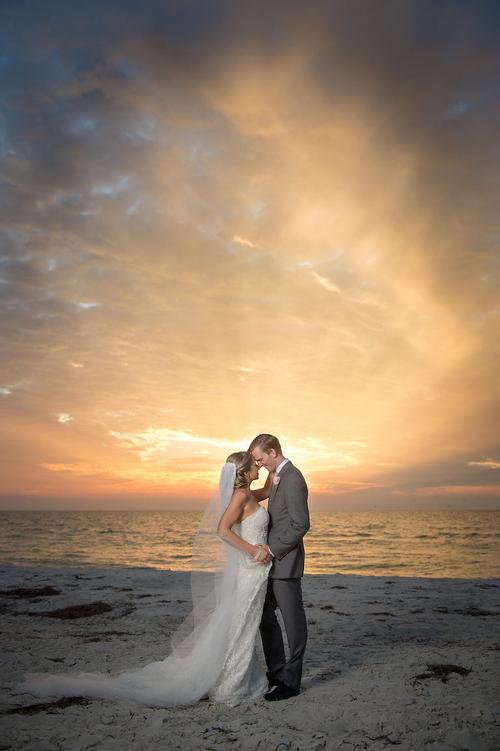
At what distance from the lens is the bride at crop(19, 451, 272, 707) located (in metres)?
5.61

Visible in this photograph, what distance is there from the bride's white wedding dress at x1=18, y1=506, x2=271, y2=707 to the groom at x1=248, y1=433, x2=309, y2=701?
138mm

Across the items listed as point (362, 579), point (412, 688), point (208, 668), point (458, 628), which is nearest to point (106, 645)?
point (208, 668)

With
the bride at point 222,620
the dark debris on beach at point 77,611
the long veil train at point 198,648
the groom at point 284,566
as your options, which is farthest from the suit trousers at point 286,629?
the dark debris on beach at point 77,611

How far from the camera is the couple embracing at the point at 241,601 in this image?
5.61 meters

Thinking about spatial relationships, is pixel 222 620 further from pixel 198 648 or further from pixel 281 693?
pixel 281 693

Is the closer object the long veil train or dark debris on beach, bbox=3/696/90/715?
dark debris on beach, bbox=3/696/90/715

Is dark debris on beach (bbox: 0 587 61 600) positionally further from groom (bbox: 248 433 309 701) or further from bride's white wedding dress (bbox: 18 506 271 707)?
groom (bbox: 248 433 309 701)

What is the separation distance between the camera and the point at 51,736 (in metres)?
4.74

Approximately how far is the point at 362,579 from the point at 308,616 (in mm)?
6020


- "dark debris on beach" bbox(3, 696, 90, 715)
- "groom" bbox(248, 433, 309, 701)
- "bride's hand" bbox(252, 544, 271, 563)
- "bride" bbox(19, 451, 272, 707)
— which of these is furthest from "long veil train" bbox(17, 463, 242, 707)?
"groom" bbox(248, 433, 309, 701)

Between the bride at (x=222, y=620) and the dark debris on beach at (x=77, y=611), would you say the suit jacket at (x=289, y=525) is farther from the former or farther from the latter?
the dark debris on beach at (x=77, y=611)

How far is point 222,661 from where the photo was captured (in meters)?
5.62

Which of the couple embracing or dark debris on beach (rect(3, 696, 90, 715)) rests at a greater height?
the couple embracing

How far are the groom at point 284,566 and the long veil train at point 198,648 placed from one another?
1.47 feet
